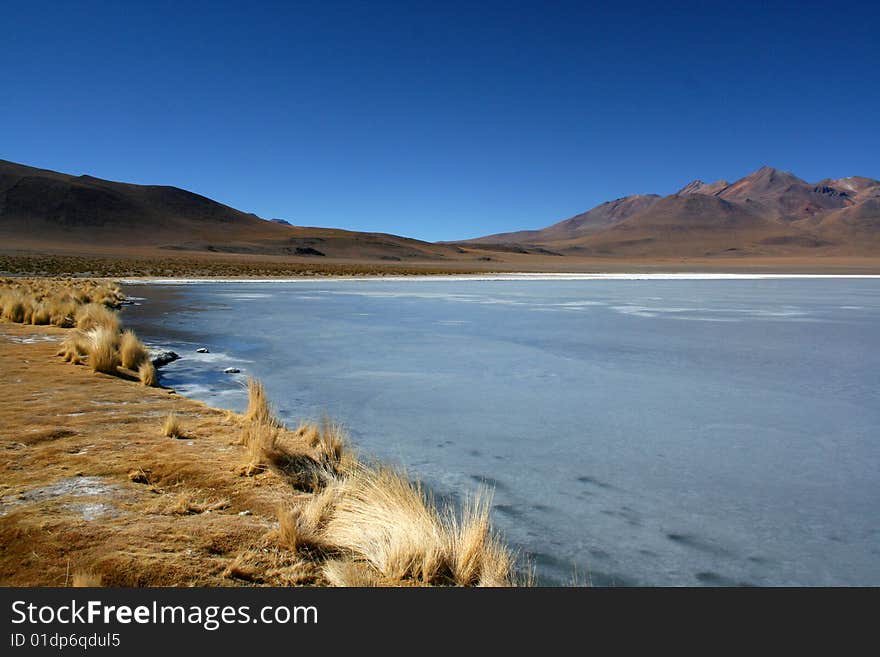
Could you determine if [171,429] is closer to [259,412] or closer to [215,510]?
[259,412]

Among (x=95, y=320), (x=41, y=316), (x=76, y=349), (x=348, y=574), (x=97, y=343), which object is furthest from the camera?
(x=41, y=316)

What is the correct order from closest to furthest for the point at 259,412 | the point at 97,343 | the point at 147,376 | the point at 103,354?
the point at 259,412, the point at 147,376, the point at 103,354, the point at 97,343

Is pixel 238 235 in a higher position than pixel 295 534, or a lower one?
higher

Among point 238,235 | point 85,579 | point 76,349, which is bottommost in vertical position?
point 85,579

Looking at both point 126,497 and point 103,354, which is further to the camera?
point 103,354

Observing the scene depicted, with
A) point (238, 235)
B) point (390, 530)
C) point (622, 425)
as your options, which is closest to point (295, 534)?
point (390, 530)

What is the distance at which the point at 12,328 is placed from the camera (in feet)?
38.6

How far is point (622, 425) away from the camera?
19.6ft

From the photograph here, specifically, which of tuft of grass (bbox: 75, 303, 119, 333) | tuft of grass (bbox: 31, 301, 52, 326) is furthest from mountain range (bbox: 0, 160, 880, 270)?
tuft of grass (bbox: 75, 303, 119, 333)

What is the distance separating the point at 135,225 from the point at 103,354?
4445 inches
